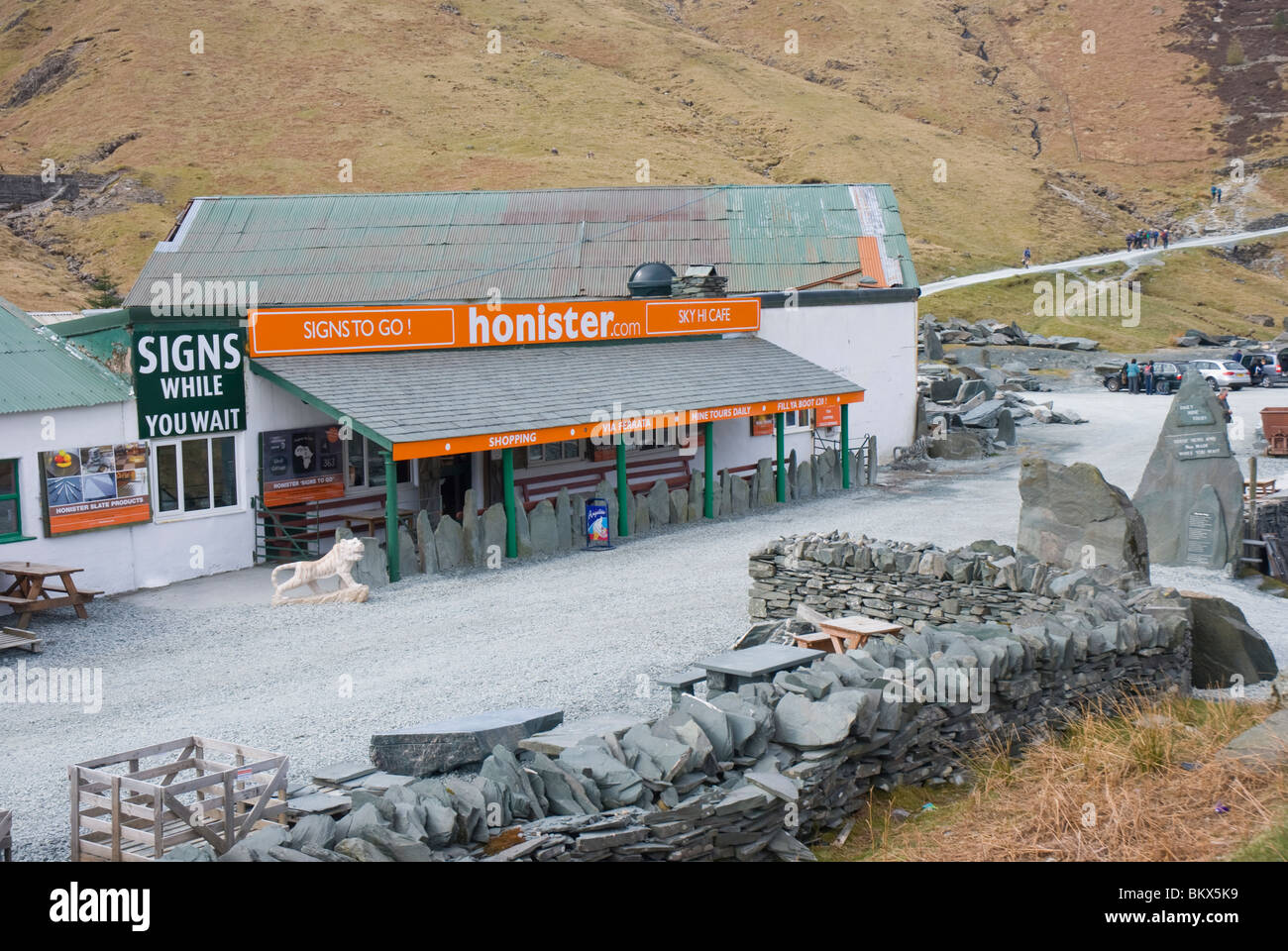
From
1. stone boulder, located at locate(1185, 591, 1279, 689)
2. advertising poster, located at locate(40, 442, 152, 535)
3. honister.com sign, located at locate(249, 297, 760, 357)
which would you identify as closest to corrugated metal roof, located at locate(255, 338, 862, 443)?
honister.com sign, located at locate(249, 297, 760, 357)

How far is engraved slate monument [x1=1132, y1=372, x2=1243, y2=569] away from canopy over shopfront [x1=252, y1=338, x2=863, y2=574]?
7.76 m

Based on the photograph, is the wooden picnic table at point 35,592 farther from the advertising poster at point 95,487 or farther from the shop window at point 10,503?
the advertising poster at point 95,487

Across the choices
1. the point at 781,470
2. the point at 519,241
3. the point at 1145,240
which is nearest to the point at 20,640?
the point at 781,470

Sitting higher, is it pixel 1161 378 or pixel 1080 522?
pixel 1161 378

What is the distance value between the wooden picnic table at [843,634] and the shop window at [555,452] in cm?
1058

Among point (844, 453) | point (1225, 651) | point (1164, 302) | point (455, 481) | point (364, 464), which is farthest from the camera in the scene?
point (1164, 302)

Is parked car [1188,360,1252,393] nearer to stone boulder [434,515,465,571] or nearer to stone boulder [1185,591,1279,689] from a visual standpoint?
stone boulder [1185,591,1279,689]

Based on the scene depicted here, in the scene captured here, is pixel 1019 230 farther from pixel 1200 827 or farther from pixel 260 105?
pixel 1200 827

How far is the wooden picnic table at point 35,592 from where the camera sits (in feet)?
50.8

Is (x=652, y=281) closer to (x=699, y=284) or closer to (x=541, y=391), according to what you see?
(x=699, y=284)

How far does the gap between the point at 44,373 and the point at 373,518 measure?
5.51 m

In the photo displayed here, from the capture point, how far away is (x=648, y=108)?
348 feet

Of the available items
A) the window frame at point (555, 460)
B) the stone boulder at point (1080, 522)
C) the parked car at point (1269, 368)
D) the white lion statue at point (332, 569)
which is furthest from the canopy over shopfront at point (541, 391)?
the parked car at point (1269, 368)

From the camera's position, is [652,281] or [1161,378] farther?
[1161,378]
